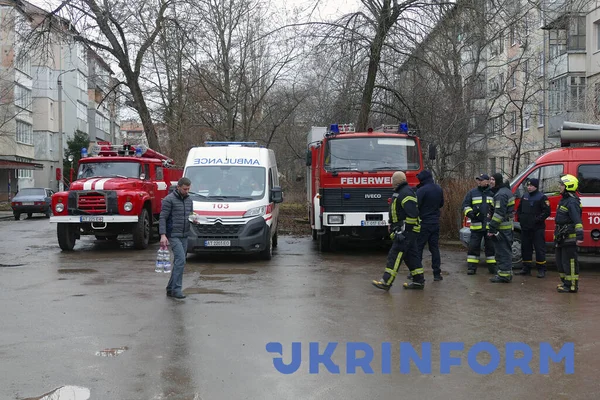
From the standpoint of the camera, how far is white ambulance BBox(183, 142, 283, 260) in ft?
43.3

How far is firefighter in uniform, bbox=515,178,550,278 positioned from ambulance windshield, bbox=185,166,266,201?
→ 543 cm

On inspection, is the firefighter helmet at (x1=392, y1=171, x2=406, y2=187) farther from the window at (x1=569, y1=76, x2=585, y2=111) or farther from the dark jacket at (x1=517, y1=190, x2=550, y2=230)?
the window at (x1=569, y1=76, x2=585, y2=111)

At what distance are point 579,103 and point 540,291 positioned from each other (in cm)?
2067

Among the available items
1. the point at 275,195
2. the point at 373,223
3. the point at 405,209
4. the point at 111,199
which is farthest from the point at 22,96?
the point at 405,209

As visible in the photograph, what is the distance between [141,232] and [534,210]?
9.39 m

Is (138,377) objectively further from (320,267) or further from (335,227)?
(335,227)

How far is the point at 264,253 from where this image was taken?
14.1 m

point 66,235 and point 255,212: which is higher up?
point 255,212

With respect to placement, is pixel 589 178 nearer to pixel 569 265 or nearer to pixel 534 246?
pixel 534 246

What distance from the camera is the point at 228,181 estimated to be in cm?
1419

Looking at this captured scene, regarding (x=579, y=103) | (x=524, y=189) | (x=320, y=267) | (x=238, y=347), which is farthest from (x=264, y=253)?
(x=579, y=103)

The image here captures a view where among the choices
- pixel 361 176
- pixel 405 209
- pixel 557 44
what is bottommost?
pixel 405 209

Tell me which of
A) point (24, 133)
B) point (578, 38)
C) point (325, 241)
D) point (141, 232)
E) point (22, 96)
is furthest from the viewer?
point (24, 133)

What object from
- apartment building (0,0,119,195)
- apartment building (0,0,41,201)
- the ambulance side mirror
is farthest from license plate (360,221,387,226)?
apartment building (0,0,41,201)
